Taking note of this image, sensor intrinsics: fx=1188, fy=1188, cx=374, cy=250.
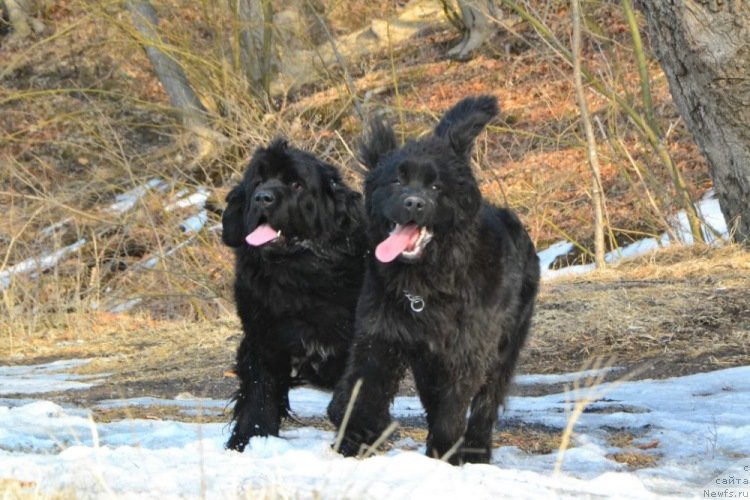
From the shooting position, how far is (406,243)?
5367 mm

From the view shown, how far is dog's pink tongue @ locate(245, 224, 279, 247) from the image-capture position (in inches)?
239

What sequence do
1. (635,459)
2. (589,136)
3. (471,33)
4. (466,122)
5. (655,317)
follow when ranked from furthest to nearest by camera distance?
(471,33), (589,136), (655,317), (466,122), (635,459)

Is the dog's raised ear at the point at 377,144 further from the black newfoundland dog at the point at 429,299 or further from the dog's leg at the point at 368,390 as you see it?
the dog's leg at the point at 368,390

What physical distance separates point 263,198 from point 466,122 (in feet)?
3.65

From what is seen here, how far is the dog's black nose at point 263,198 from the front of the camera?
6.03 metres

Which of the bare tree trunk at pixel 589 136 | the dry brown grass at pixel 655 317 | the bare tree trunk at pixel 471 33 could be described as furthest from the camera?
the bare tree trunk at pixel 471 33

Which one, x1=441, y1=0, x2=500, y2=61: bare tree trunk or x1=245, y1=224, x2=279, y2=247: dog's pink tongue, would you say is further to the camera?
x1=441, y1=0, x2=500, y2=61: bare tree trunk

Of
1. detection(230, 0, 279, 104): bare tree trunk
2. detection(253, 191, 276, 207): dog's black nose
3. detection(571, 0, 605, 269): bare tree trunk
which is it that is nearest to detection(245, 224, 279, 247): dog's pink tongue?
detection(253, 191, 276, 207): dog's black nose

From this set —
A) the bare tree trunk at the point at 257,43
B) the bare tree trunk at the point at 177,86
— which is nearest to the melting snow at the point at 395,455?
the bare tree trunk at the point at 177,86

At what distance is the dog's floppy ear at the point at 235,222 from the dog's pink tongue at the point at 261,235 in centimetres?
21

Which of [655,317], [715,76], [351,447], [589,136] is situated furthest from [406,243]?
[589,136]

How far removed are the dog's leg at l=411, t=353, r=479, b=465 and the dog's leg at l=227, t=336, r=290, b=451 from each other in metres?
0.91

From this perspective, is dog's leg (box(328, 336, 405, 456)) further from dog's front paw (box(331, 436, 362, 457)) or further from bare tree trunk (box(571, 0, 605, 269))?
bare tree trunk (box(571, 0, 605, 269))

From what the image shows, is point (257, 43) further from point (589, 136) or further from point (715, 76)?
point (715, 76)
